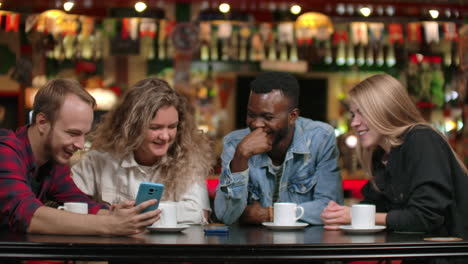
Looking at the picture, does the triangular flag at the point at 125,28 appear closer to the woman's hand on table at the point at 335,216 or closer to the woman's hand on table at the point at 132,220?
the woman's hand on table at the point at 335,216

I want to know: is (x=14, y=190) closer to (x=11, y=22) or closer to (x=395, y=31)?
(x=11, y=22)

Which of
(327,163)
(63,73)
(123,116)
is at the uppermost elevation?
(63,73)

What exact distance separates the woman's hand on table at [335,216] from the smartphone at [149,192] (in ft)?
2.27

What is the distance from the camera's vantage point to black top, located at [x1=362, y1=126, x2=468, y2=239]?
8.52 ft

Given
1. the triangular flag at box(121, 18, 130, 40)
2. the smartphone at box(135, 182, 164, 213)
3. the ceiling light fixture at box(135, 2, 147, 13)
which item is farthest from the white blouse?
the triangular flag at box(121, 18, 130, 40)

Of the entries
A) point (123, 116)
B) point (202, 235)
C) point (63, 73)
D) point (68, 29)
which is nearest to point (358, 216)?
point (202, 235)

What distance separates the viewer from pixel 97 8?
822cm

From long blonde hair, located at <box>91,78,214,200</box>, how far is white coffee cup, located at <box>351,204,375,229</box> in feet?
2.85

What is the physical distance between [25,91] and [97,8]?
134cm

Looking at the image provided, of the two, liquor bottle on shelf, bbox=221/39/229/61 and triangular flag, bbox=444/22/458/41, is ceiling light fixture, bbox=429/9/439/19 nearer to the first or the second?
triangular flag, bbox=444/22/458/41

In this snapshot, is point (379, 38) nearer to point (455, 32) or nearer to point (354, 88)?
point (455, 32)

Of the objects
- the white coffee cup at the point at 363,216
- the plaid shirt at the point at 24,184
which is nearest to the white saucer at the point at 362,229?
the white coffee cup at the point at 363,216

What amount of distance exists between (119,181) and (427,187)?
130 centimetres

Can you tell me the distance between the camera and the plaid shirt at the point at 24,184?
7.93 ft
